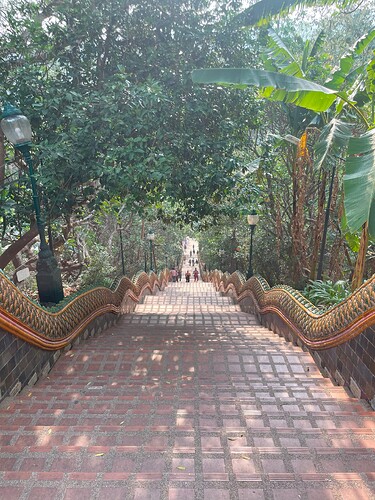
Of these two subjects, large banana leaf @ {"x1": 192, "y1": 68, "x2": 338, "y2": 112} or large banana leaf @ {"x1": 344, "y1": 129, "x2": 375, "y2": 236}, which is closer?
large banana leaf @ {"x1": 344, "y1": 129, "x2": 375, "y2": 236}

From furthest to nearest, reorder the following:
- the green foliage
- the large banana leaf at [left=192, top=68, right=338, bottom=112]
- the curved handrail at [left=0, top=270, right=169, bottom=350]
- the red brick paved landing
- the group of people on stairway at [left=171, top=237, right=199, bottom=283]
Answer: the group of people on stairway at [left=171, top=237, right=199, bottom=283], the green foliage, the large banana leaf at [left=192, top=68, right=338, bottom=112], the curved handrail at [left=0, top=270, right=169, bottom=350], the red brick paved landing

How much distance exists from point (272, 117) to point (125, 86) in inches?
326

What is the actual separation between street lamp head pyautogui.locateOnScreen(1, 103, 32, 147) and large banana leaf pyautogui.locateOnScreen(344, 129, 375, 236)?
433cm

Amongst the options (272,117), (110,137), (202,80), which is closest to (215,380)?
(202,80)

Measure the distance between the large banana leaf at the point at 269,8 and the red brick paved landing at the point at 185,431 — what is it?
6018 mm

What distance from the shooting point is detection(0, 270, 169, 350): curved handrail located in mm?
3975

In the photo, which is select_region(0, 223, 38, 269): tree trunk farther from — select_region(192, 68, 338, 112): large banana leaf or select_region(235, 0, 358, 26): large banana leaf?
select_region(235, 0, 358, 26): large banana leaf

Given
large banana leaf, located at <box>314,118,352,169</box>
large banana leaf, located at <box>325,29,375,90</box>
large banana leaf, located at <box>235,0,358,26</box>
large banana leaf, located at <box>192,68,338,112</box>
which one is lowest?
large banana leaf, located at <box>314,118,352,169</box>

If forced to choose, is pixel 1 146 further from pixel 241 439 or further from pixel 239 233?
pixel 239 233

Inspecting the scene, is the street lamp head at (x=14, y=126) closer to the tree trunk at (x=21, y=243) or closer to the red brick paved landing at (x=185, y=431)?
the tree trunk at (x=21, y=243)

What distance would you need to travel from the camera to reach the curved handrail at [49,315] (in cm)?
397

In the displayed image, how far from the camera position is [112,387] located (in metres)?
4.22

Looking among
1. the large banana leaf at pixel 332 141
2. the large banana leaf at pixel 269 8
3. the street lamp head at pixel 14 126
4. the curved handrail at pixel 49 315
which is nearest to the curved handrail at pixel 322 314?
the large banana leaf at pixel 332 141

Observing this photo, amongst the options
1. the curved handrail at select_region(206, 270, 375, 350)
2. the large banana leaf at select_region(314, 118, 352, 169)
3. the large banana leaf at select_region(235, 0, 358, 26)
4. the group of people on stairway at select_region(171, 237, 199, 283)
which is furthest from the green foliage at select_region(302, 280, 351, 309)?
the group of people on stairway at select_region(171, 237, 199, 283)
